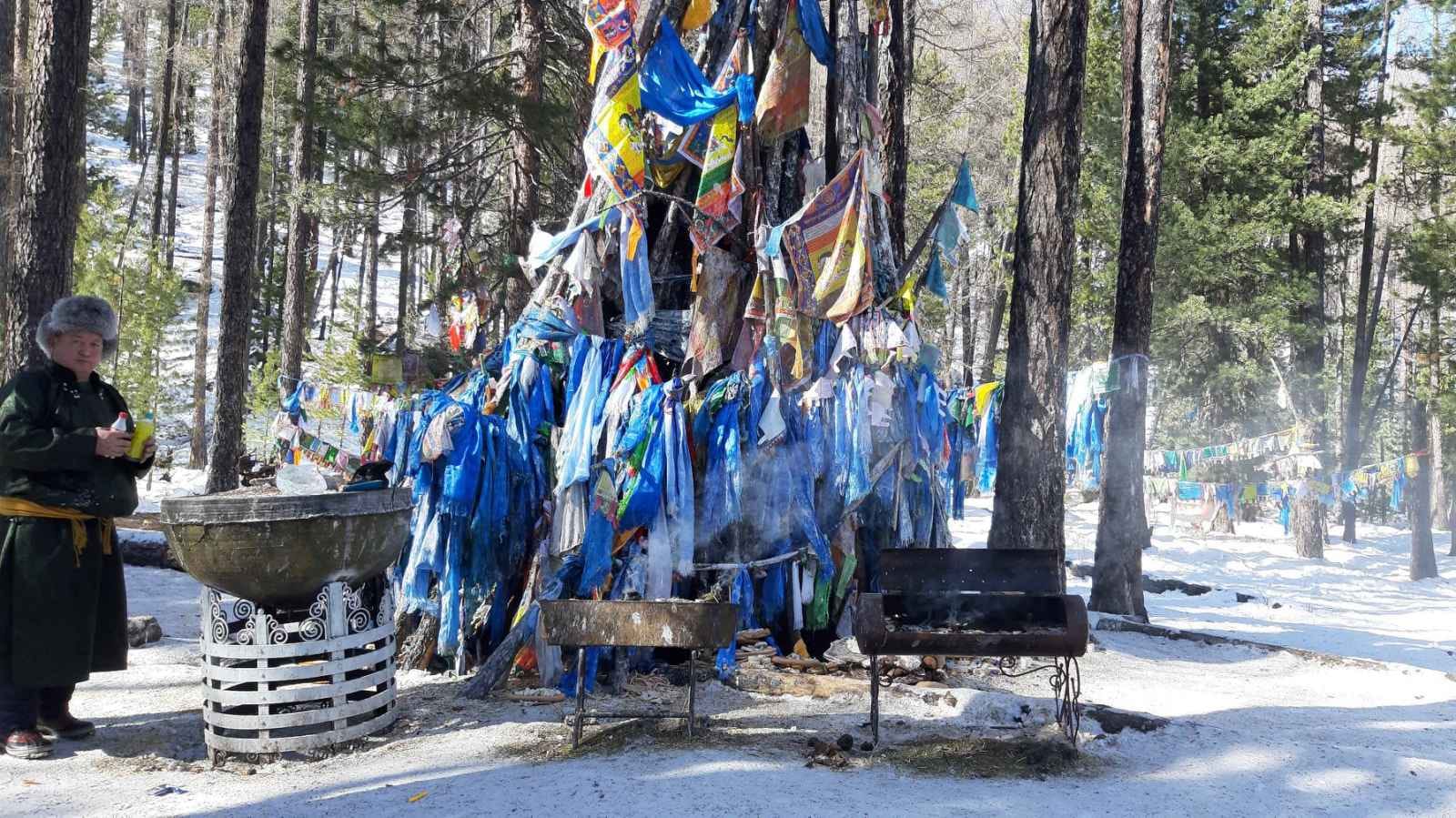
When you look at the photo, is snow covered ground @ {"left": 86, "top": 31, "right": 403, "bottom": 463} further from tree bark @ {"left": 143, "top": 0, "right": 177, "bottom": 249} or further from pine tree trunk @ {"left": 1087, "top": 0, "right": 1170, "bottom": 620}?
pine tree trunk @ {"left": 1087, "top": 0, "right": 1170, "bottom": 620}

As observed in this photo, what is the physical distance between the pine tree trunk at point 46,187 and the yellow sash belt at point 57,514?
2.57 m

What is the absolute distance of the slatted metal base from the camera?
4848 millimetres

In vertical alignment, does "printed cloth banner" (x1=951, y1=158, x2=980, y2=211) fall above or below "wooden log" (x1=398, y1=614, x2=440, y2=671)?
above

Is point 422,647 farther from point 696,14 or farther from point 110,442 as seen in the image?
point 696,14

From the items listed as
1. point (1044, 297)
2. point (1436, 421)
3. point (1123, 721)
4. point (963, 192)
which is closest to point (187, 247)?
point (963, 192)

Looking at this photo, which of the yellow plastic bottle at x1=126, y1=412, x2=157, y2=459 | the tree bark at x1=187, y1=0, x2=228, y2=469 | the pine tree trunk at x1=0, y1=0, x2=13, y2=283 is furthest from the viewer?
the tree bark at x1=187, y1=0, x2=228, y2=469

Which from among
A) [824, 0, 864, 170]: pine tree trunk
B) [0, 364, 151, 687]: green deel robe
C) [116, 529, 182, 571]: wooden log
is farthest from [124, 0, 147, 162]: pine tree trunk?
[0, 364, 151, 687]: green deel robe

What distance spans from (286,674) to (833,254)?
453 centimetres

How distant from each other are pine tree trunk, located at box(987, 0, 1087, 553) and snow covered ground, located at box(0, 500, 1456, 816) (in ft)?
4.16

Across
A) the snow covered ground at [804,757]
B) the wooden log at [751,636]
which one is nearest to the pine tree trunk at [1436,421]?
the snow covered ground at [804,757]

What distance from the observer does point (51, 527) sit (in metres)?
4.91

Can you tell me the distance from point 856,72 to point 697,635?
17.3 feet

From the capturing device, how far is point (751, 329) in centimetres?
736

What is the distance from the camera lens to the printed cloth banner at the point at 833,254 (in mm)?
7230
